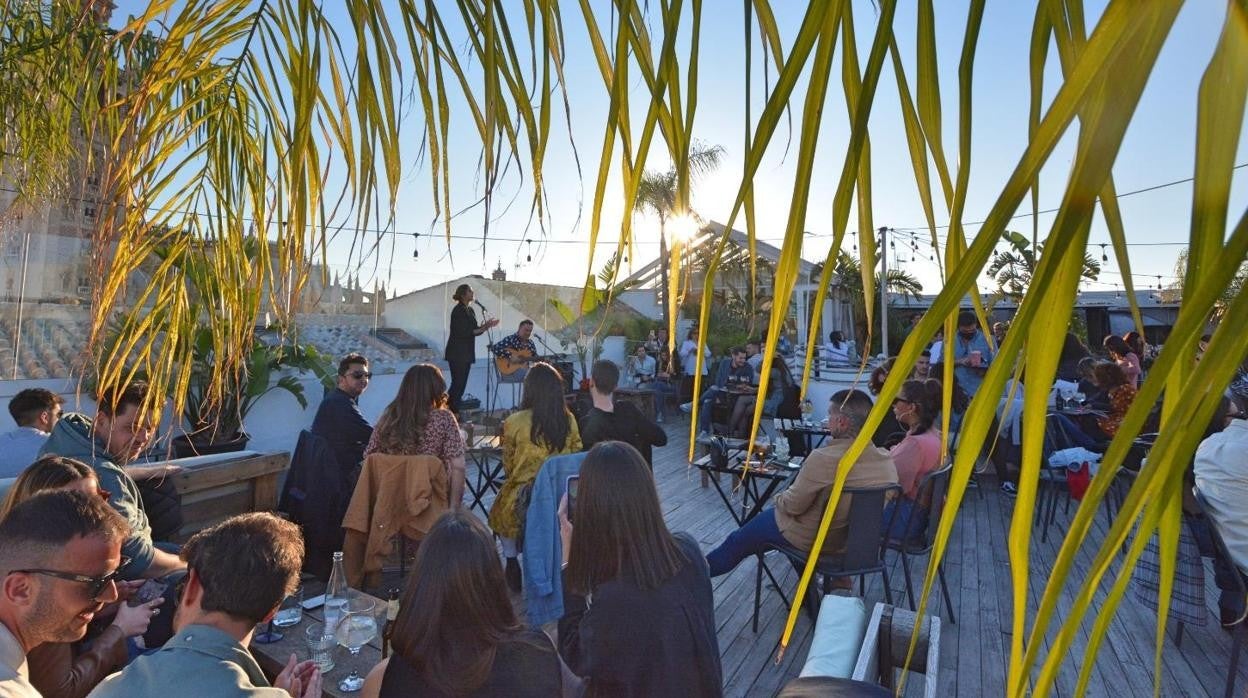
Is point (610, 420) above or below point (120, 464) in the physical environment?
above

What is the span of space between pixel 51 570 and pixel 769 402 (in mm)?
7903

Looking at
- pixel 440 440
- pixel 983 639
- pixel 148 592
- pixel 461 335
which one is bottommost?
pixel 983 639

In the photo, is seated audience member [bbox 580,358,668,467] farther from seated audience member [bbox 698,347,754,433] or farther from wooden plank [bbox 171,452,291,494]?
seated audience member [bbox 698,347,754,433]

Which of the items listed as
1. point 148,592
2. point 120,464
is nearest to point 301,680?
point 148,592

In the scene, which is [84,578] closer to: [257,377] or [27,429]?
[27,429]

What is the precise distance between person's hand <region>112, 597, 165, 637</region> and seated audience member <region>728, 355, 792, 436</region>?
6804mm

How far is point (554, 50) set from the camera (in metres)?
0.63

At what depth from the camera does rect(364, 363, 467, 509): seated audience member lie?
3.76 meters

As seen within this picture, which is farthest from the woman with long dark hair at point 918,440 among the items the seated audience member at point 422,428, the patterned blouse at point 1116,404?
the seated audience member at point 422,428

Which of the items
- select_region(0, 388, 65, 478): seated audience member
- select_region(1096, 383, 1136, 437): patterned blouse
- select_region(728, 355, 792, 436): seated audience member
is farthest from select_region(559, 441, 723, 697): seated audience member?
select_region(728, 355, 792, 436): seated audience member

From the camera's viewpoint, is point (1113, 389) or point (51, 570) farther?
point (1113, 389)

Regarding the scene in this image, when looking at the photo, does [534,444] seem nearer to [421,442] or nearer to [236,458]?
[421,442]

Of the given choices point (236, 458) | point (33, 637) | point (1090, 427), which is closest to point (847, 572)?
point (33, 637)

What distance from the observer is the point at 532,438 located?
12.8ft
